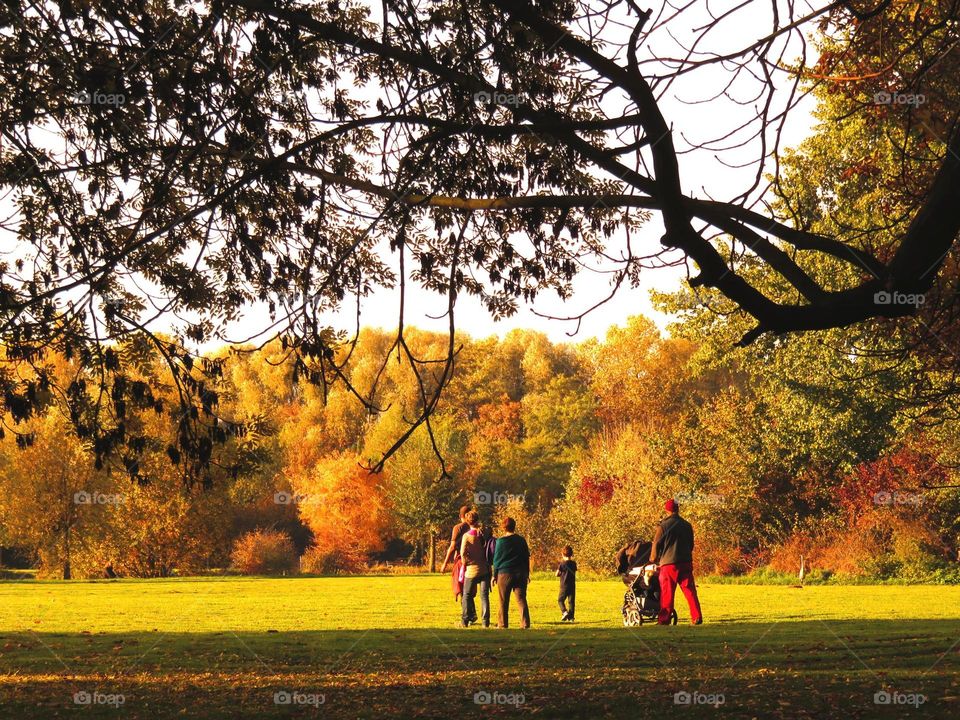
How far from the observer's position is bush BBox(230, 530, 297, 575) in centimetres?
5594

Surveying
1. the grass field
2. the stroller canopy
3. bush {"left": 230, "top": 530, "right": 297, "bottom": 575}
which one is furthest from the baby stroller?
bush {"left": 230, "top": 530, "right": 297, "bottom": 575}

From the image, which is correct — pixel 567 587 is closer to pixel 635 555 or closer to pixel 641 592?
pixel 635 555

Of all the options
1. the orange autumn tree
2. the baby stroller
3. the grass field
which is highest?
the orange autumn tree

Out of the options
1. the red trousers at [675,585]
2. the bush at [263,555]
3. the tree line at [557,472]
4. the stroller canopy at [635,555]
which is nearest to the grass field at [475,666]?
the red trousers at [675,585]

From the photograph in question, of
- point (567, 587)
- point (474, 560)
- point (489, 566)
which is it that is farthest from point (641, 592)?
point (474, 560)

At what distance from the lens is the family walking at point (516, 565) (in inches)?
642

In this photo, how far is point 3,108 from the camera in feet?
30.8

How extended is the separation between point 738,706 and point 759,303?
10.5 feet

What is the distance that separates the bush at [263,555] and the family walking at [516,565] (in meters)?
39.3

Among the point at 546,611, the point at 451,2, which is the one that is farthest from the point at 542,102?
the point at 546,611

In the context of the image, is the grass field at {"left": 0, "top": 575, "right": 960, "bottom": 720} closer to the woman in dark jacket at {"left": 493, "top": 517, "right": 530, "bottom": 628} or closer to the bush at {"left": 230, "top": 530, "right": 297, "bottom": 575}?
the woman in dark jacket at {"left": 493, "top": 517, "right": 530, "bottom": 628}

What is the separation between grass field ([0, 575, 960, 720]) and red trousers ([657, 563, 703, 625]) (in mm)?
375

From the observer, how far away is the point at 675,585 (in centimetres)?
1641

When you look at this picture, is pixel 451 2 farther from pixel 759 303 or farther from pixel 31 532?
pixel 31 532
